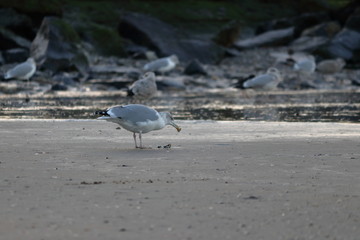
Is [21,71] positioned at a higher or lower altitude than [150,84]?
higher

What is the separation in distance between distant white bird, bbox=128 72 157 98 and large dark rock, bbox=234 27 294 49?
22.7 meters

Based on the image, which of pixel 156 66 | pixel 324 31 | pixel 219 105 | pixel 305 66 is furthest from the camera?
pixel 324 31

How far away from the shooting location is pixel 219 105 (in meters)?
18.8

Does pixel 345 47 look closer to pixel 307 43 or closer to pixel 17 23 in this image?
pixel 307 43

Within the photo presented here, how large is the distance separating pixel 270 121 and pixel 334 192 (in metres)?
7.54

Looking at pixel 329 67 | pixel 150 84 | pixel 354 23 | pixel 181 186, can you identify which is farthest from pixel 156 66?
pixel 181 186

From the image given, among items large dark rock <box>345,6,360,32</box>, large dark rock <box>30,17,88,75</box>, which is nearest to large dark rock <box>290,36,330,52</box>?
large dark rock <box>345,6,360,32</box>

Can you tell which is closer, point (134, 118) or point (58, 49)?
point (134, 118)

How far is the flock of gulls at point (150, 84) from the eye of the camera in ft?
32.7

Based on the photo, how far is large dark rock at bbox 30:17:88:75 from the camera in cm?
2998

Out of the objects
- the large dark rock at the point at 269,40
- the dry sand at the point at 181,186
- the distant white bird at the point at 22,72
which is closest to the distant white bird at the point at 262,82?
the distant white bird at the point at 22,72

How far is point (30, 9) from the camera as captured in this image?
1522 inches

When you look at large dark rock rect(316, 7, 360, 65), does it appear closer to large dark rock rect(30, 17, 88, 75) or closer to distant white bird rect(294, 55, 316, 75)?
distant white bird rect(294, 55, 316, 75)

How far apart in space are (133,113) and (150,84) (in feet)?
37.5
